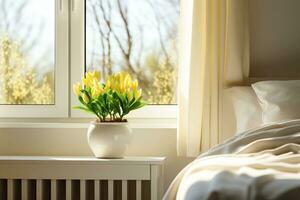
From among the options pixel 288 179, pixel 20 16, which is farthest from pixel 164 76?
pixel 288 179

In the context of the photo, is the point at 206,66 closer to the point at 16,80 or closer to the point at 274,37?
the point at 274,37

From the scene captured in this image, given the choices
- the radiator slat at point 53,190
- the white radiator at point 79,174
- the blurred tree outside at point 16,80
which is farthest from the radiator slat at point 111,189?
the blurred tree outside at point 16,80

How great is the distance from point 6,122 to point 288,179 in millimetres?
2179

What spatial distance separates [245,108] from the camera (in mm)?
3156

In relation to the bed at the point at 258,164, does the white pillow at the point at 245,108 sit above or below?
above

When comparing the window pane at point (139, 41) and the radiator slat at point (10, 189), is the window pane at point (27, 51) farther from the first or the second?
the radiator slat at point (10, 189)

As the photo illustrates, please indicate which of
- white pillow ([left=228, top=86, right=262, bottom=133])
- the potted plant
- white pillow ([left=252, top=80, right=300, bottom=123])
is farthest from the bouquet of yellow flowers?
white pillow ([left=252, top=80, right=300, bottom=123])

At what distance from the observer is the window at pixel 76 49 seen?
3.61 meters

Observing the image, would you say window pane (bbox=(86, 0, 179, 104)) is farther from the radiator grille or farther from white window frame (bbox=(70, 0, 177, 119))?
the radiator grille

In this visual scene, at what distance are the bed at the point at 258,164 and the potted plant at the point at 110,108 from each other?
681 mm

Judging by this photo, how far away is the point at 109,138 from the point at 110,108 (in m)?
0.15

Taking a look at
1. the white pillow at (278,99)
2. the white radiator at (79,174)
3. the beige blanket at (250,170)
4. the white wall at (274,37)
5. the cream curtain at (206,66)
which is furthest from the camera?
the white wall at (274,37)

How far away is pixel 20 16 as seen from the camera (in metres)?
3.67

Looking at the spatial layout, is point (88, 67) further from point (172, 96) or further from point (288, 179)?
point (288, 179)
